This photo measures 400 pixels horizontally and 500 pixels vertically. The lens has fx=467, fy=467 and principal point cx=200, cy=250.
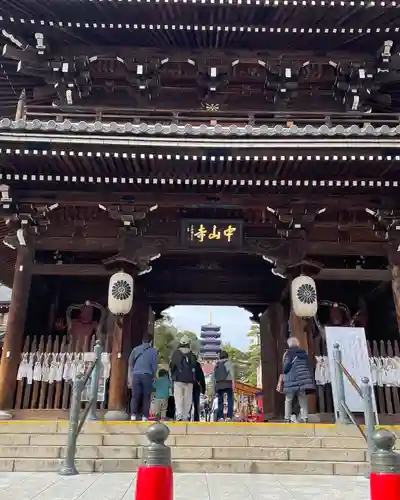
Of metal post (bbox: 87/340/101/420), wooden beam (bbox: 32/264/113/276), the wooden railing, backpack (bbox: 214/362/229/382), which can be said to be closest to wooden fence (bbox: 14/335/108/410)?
metal post (bbox: 87/340/101/420)

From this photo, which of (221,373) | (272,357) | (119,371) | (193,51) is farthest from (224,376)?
(193,51)

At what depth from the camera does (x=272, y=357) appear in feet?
42.1

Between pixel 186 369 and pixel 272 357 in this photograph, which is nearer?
pixel 186 369

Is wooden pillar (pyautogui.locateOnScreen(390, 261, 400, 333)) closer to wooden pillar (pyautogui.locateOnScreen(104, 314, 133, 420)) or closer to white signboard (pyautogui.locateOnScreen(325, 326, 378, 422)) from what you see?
white signboard (pyautogui.locateOnScreen(325, 326, 378, 422))

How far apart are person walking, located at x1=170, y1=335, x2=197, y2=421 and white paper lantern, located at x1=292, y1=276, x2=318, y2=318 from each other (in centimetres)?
257

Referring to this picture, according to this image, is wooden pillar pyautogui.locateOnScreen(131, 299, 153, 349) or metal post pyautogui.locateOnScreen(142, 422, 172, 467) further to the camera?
wooden pillar pyautogui.locateOnScreen(131, 299, 153, 349)

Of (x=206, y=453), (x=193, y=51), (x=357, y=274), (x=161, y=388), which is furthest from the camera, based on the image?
(x=193, y=51)

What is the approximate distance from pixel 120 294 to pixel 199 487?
16.5ft

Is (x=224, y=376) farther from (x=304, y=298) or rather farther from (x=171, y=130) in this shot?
(x=171, y=130)

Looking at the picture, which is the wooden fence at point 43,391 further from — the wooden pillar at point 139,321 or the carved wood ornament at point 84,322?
the wooden pillar at point 139,321

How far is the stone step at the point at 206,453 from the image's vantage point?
678 centimetres

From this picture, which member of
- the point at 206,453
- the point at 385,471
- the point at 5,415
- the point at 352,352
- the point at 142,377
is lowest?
the point at 206,453

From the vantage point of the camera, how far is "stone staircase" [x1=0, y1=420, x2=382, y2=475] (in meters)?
6.59

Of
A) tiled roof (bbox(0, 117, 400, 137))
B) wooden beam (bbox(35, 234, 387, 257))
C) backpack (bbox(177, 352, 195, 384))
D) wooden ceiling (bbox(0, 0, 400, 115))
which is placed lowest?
backpack (bbox(177, 352, 195, 384))
